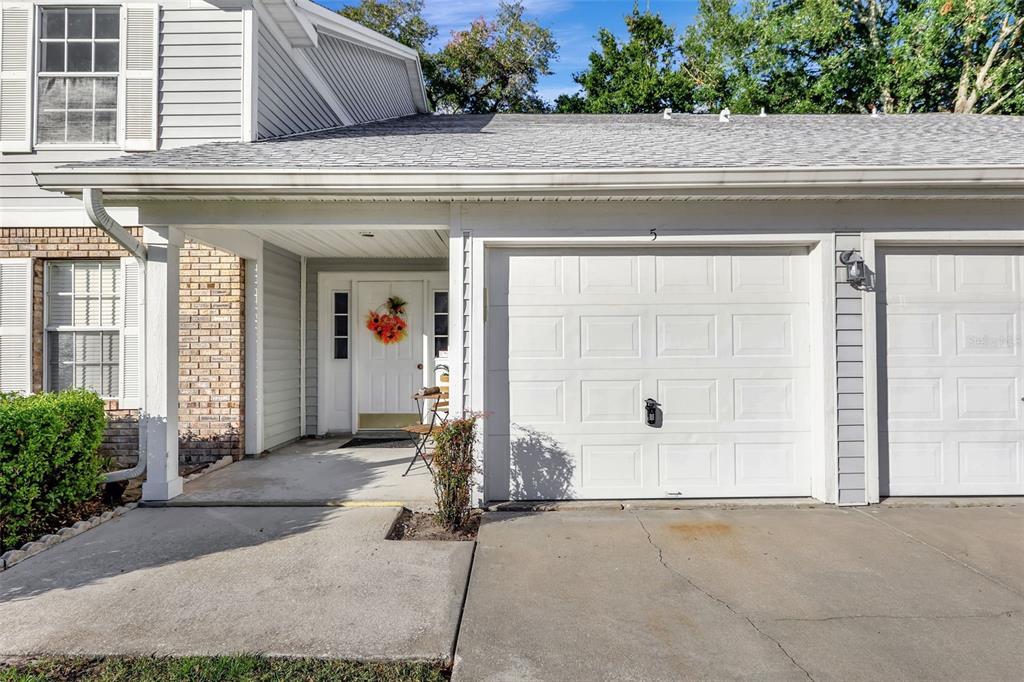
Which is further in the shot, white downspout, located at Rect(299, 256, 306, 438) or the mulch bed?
white downspout, located at Rect(299, 256, 306, 438)

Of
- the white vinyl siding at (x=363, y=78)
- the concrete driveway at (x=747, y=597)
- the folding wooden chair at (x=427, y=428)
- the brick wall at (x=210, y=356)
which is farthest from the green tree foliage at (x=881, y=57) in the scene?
the brick wall at (x=210, y=356)

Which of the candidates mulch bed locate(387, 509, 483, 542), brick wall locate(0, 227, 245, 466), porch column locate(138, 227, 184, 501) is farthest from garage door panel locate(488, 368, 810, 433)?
brick wall locate(0, 227, 245, 466)

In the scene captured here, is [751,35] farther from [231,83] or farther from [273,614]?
[273,614]

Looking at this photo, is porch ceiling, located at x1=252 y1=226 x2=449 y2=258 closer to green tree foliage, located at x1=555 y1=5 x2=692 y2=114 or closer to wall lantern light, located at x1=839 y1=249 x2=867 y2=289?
wall lantern light, located at x1=839 y1=249 x2=867 y2=289

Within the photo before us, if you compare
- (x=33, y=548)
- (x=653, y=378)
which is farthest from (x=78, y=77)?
(x=653, y=378)

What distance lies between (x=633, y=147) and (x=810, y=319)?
2273mm

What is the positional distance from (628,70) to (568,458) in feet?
59.8

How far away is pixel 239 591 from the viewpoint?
125 inches

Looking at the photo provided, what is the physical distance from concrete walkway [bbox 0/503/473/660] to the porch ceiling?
2970 mm

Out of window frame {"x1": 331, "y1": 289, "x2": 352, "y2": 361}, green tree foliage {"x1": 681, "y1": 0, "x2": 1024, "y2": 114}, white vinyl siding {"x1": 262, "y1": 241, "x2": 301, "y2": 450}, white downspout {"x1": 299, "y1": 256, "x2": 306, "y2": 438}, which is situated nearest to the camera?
white vinyl siding {"x1": 262, "y1": 241, "x2": 301, "y2": 450}

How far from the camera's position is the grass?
238cm

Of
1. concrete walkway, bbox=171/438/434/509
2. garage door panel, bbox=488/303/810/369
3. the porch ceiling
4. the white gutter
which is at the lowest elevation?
concrete walkway, bbox=171/438/434/509

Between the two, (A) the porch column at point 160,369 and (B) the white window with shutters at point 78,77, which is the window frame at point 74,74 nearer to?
(B) the white window with shutters at point 78,77

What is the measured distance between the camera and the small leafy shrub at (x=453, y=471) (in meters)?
4.12
